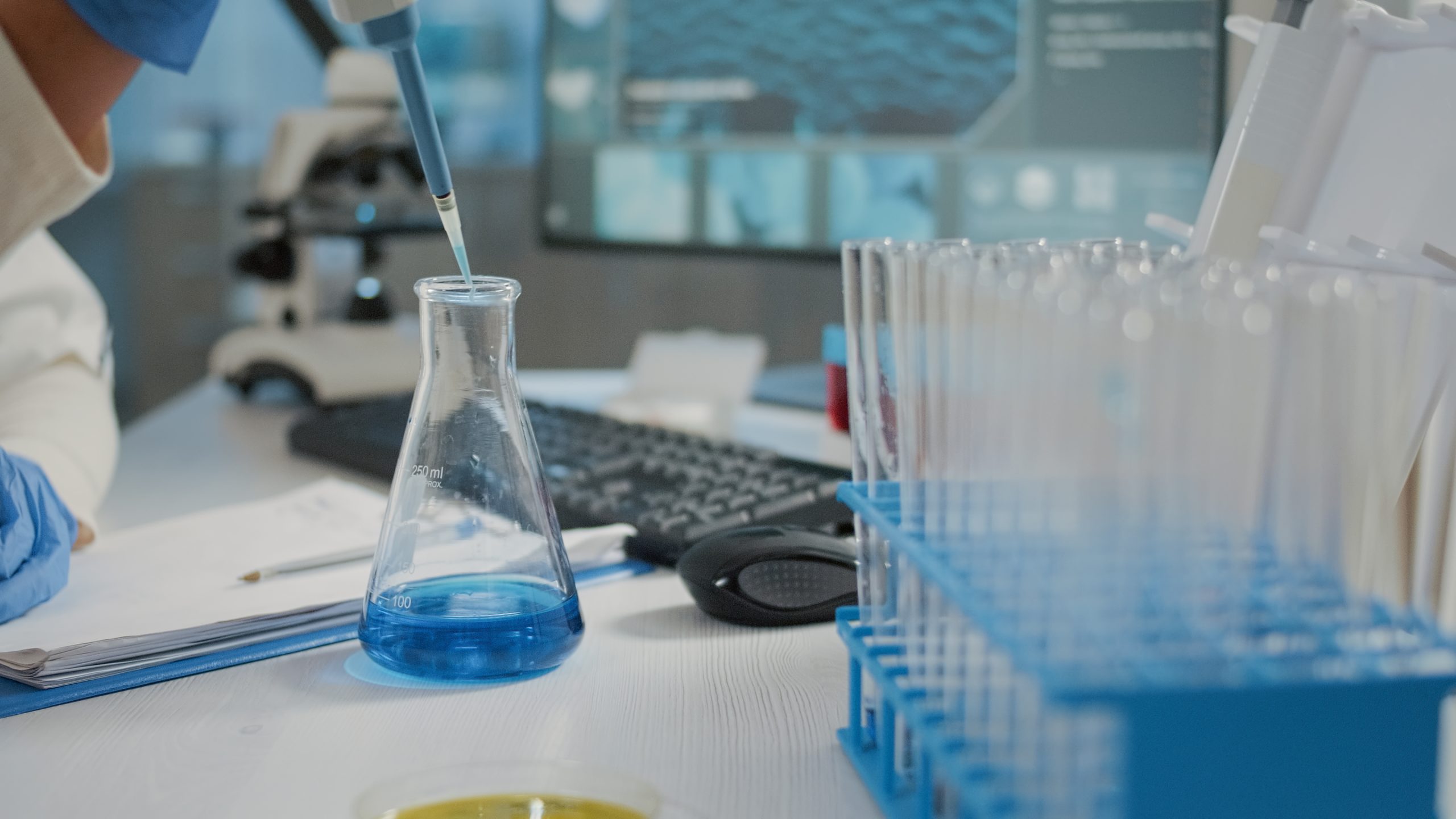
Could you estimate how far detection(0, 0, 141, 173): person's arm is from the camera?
2.03 feet

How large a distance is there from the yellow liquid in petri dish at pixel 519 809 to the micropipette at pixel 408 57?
0.22m

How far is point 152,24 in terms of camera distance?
653 mm

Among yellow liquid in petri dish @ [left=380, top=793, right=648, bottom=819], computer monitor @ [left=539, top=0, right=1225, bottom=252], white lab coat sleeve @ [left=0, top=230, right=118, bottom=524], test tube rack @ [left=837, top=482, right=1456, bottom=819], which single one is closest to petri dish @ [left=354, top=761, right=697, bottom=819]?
yellow liquid in petri dish @ [left=380, top=793, right=648, bottom=819]

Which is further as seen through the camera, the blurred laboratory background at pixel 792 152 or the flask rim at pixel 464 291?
the blurred laboratory background at pixel 792 152

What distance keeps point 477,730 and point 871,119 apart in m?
0.82

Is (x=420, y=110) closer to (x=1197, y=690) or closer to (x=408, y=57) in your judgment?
(x=408, y=57)

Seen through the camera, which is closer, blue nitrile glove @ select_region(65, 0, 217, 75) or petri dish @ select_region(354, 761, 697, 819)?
petri dish @ select_region(354, 761, 697, 819)

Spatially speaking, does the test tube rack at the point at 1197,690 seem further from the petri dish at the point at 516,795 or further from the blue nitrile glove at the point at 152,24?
the blue nitrile glove at the point at 152,24

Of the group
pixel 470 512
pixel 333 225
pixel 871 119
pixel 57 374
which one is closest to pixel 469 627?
pixel 470 512

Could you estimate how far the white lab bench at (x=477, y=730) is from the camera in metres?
0.41

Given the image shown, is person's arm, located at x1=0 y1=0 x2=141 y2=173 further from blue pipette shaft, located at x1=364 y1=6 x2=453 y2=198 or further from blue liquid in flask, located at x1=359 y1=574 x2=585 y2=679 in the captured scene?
blue liquid in flask, located at x1=359 y1=574 x2=585 y2=679

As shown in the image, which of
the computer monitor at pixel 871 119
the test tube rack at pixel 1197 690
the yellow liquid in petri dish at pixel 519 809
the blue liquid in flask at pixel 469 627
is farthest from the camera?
the computer monitor at pixel 871 119

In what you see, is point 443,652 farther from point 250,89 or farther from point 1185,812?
point 250,89

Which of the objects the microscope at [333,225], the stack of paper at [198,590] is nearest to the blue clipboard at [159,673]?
the stack of paper at [198,590]
